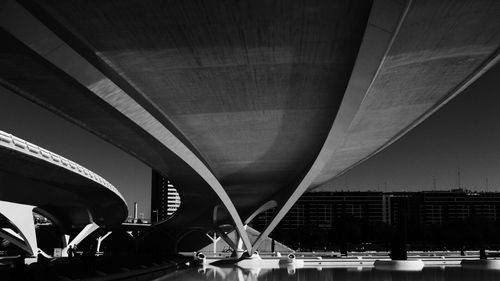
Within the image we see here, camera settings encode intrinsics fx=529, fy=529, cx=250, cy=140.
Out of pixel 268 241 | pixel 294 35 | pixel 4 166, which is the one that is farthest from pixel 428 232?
pixel 294 35

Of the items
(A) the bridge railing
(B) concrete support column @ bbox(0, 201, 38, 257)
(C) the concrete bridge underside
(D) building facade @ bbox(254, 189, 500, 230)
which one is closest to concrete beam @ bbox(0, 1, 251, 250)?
(C) the concrete bridge underside

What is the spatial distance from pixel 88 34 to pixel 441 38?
24.9 feet

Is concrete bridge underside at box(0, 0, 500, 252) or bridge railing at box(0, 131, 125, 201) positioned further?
bridge railing at box(0, 131, 125, 201)

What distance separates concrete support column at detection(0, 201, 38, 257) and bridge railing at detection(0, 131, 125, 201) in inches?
391

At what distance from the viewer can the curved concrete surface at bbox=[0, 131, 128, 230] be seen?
2175 centimetres

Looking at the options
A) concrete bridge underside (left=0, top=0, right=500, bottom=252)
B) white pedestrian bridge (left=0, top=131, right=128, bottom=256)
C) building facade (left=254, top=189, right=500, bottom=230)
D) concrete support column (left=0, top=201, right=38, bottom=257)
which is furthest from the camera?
building facade (left=254, top=189, right=500, bottom=230)

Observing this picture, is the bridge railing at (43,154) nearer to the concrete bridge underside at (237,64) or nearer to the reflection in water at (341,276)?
the concrete bridge underside at (237,64)

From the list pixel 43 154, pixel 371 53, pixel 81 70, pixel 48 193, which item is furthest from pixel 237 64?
pixel 48 193

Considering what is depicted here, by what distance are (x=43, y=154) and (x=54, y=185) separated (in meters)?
9.14

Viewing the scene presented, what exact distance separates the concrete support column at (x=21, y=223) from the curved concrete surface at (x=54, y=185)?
0.70 metres

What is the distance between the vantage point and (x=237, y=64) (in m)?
13.3

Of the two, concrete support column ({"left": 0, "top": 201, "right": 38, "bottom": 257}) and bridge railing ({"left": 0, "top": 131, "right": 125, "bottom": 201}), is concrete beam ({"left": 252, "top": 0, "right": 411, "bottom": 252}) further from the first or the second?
concrete support column ({"left": 0, "top": 201, "right": 38, "bottom": 257})

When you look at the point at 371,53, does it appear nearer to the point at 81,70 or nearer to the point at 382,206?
the point at 81,70

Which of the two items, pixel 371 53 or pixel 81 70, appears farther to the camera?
pixel 371 53
